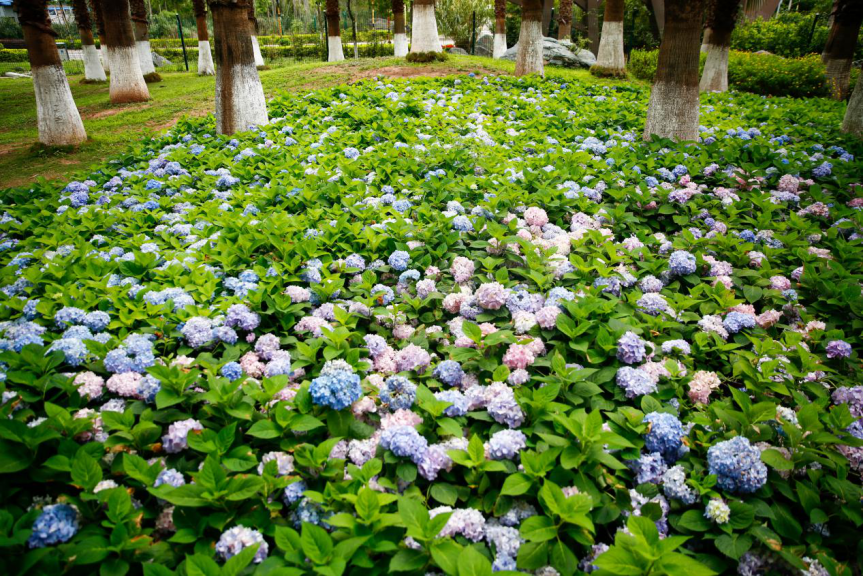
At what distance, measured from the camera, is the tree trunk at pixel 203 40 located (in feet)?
59.3

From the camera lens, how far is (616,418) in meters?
2.12

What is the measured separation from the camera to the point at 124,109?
12062 millimetres

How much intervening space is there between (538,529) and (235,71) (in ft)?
24.2

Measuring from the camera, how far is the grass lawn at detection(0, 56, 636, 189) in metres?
7.74

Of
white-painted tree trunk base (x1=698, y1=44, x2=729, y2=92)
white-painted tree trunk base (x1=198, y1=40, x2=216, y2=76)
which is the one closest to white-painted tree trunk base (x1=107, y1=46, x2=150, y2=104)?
white-painted tree trunk base (x1=198, y1=40, x2=216, y2=76)

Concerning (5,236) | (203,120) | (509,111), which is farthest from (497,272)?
(203,120)

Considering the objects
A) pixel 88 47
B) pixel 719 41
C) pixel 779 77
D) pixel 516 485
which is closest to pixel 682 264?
pixel 516 485

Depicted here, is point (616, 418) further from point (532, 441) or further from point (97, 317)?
point (97, 317)

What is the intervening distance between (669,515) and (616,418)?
0.41 meters

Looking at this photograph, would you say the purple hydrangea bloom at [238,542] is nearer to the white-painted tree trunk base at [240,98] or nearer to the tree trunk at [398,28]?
the white-painted tree trunk base at [240,98]

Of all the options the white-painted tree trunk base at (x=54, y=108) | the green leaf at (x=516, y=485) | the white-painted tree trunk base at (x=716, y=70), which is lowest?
the green leaf at (x=516, y=485)

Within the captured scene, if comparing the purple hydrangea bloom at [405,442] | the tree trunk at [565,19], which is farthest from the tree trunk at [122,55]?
the tree trunk at [565,19]

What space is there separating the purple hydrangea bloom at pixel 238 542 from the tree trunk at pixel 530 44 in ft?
39.9

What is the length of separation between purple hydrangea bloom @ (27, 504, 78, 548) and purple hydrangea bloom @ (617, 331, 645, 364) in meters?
2.38
